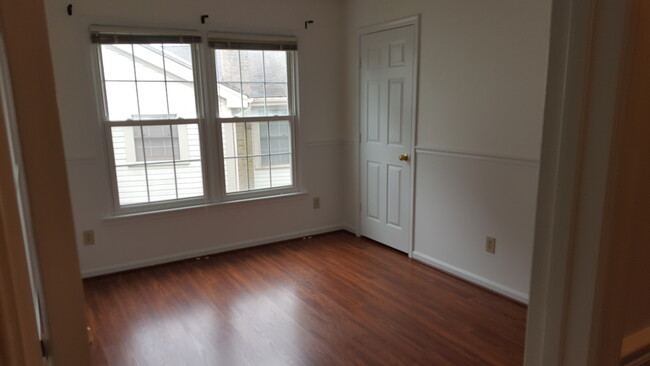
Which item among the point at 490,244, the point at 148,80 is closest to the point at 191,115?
the point at 148,80

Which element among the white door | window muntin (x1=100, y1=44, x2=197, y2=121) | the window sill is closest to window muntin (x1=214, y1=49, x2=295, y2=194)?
the window sill

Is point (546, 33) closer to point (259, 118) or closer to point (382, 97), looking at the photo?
point (382, 97)

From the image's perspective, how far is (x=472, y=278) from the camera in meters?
3.30

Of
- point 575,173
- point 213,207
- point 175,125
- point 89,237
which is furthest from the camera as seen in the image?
point 213,207

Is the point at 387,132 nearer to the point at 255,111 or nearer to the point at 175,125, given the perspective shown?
the point at 255,111

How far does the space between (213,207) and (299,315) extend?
5.00 feet

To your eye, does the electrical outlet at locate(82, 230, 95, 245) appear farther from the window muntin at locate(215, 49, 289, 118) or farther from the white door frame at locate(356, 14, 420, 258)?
the white door frame at locate(356, 14, 420, 258)

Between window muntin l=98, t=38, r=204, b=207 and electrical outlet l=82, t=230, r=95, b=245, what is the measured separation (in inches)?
12.6

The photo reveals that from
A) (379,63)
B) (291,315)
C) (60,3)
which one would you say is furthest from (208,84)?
(291,315)

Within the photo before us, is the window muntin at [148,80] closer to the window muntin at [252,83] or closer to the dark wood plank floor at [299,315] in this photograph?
the window muntin at [252,83]

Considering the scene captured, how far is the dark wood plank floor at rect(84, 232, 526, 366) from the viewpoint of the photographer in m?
2.40

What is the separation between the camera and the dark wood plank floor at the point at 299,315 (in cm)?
240

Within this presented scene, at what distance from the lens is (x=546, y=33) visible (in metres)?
2.58

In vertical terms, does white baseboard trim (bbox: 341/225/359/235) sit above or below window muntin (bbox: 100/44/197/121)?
below
